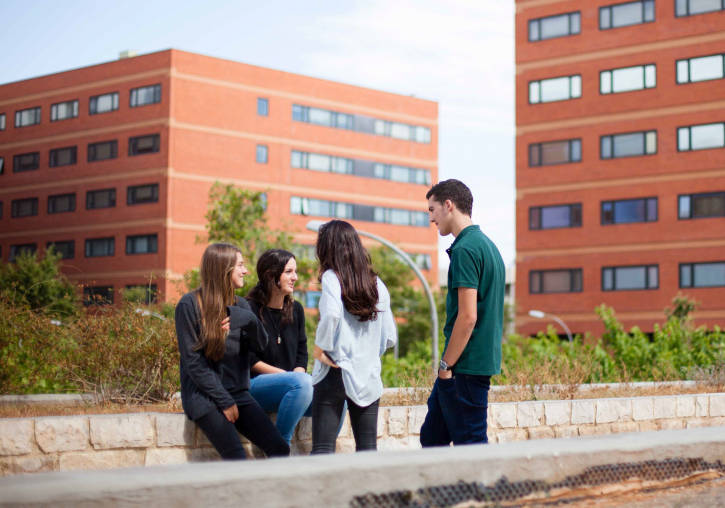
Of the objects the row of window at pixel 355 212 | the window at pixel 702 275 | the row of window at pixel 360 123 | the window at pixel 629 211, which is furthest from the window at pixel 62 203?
the window at pixel 702 275

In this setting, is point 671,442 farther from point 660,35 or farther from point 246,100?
point 246,100

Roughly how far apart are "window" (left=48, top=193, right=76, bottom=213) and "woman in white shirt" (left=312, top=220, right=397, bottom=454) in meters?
60.1

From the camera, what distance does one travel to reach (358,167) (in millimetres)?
67625

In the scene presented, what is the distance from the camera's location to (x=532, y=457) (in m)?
4.71

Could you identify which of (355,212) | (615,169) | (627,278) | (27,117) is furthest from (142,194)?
(627,278)

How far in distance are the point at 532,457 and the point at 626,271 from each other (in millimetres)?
41221

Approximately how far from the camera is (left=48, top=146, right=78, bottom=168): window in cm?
6334

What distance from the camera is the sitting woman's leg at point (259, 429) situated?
6.12 m

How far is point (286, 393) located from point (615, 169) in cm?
4088

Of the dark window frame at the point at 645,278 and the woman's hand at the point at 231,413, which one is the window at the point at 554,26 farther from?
the woman's hand at the point at 231,413

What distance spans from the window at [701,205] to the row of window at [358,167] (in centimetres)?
2763

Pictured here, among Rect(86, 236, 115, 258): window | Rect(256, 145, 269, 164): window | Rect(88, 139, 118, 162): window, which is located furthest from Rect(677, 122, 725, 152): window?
Rect(86, 236, 115, 258): window

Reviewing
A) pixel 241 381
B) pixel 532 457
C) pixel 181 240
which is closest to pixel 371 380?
pixel 241 381

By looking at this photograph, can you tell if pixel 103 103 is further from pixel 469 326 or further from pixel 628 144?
pixel 469 326
